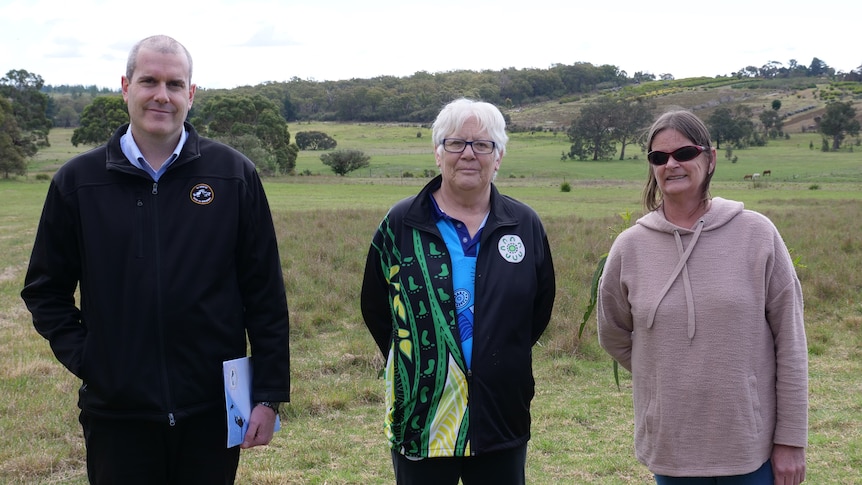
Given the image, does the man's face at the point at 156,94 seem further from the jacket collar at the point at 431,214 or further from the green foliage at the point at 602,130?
the green foliage at the point at 602,130

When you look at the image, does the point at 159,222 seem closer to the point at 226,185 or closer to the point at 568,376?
the point at 226,185

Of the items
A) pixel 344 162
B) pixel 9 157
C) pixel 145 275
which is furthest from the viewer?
pixel 344 162

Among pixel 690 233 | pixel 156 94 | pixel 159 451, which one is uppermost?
pixel 156 94

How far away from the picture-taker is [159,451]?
3.25 m

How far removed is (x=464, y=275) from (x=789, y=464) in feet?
4.47

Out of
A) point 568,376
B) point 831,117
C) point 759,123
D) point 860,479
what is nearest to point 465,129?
point 860,479

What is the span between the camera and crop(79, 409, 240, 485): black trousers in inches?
126

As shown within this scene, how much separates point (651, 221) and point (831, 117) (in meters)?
79.5

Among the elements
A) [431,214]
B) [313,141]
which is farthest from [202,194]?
[313,141]

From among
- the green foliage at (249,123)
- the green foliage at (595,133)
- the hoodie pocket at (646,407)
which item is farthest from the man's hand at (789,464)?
the green foliage at (595,133)

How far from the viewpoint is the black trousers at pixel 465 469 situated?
10.9 feet

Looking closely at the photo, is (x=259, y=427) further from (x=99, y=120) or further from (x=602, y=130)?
(x=602, y=130)

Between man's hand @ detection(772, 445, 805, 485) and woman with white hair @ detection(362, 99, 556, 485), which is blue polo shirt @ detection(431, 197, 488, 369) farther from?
man's hand @ detection(772, 445, 805, 485)

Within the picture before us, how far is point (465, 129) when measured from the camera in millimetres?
3438
